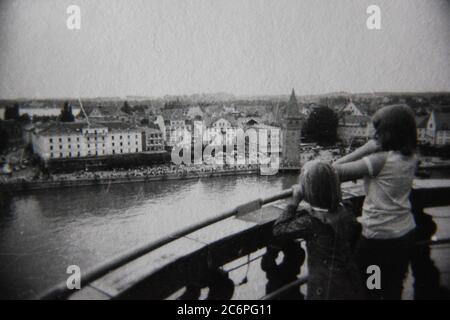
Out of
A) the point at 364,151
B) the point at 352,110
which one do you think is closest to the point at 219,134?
the point at 352,110

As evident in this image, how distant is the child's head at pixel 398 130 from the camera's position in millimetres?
793

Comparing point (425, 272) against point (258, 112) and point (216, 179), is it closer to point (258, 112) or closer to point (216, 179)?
point (258, 112)

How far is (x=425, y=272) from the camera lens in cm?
109

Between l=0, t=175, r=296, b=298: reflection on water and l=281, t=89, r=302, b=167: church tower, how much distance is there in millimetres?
1563

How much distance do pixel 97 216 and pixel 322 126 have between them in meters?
6.67

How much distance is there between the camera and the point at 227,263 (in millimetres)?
1029

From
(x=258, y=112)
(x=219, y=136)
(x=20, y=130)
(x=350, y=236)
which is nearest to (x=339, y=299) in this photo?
(x=350, y=236)

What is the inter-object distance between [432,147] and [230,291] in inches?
81.5

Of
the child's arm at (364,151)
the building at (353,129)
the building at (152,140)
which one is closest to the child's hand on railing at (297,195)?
the child's arm at (364,151)

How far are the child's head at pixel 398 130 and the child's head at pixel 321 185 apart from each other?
0.55 ft

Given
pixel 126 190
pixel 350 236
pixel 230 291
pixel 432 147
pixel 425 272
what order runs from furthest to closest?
pixel 126 190
pixel 432 147
pixel 425 272
pixel 230 291
pixel 350 236

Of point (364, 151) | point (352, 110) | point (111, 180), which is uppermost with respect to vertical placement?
point (352, 110)

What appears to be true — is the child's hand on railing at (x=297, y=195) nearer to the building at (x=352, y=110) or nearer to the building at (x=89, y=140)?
the building at (x=352, y=110)

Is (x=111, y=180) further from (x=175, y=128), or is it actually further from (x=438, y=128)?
(x=438, y=128)
